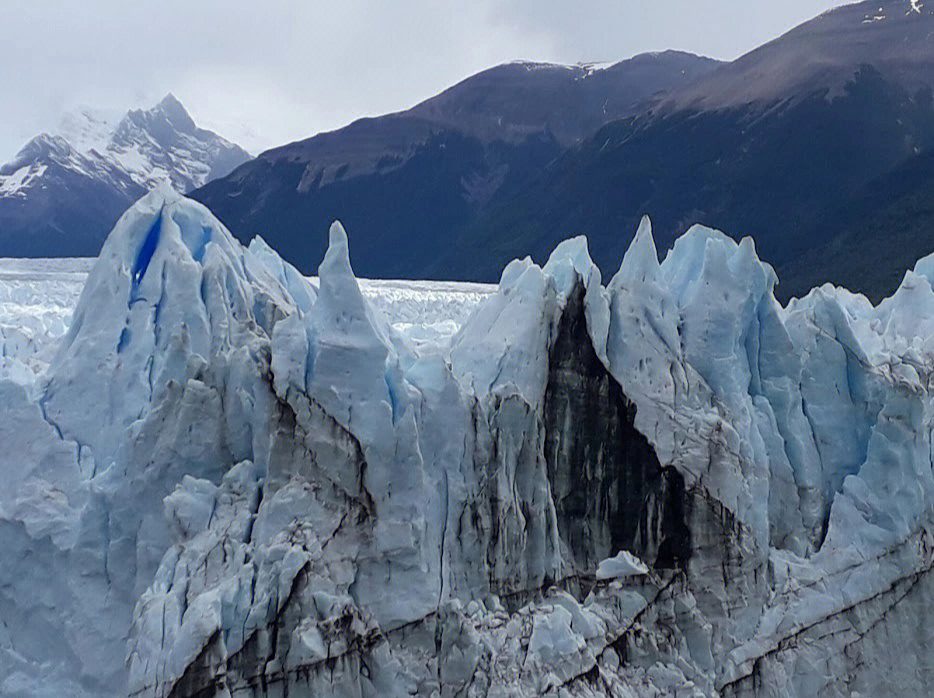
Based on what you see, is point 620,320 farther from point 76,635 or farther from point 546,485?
point 76,635

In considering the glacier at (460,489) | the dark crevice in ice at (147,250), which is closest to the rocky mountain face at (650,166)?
the glacier at (460,489)

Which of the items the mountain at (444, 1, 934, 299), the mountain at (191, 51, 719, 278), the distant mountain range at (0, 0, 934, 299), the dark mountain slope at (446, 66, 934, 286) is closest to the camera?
the distant mountain range at (0, 0, 934, 299)

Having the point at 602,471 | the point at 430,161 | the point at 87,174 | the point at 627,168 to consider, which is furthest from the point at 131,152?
the point at 602,471

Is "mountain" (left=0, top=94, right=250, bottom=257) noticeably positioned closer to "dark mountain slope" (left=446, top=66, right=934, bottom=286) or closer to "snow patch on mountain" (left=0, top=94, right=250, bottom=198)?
"snow patch on mountain" (left=0, top=94, right=250, bottom=198)

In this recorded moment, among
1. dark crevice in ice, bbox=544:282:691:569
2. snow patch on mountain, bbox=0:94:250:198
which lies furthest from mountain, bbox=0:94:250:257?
dark crevice in ice, bbox=544:282:691:569

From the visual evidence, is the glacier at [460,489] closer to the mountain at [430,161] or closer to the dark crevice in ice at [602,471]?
the dark crevice in ice at [602,471]

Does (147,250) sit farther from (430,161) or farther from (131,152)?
(430,161)

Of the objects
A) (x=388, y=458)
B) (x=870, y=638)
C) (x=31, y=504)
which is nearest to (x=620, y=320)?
(x=388, y=458)
